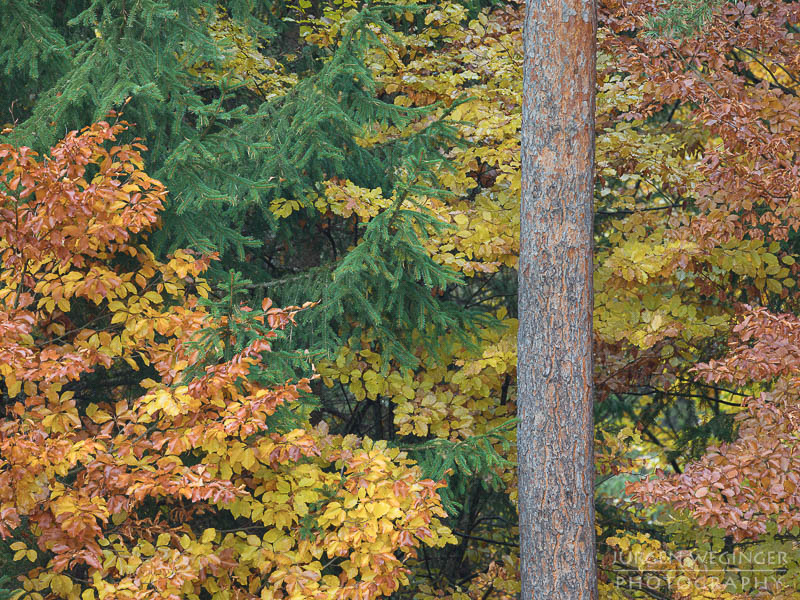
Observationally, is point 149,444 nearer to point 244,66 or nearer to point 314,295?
point 314,295

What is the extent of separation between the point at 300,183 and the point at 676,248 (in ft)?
7.99

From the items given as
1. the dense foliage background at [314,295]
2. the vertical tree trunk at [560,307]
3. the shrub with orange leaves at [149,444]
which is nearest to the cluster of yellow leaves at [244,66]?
the dense foliage background at [314,295]

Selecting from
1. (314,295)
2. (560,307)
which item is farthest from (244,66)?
(560,307)

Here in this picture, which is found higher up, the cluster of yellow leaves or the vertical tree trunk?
the cluster of yellow leaves

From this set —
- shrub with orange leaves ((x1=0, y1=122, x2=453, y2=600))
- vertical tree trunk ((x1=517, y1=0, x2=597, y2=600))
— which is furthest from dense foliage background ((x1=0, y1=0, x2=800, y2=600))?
vertical tree trunk ((x1=517, y1=0, x2=597, y2=600))

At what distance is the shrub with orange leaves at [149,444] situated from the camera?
372 cm

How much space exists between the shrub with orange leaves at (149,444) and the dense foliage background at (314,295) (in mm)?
20

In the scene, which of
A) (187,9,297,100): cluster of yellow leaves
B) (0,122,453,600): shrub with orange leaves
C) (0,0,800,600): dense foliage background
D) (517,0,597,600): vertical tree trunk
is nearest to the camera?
(0,122,453,600): shrub with orange leaves

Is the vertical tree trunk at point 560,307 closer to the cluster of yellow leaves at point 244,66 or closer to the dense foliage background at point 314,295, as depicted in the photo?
the dense foliage background at point 314,295

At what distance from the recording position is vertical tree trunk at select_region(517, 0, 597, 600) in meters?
4.67

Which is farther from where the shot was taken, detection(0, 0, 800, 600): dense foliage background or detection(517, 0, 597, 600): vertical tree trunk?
detection(517, 0, 597, 600): vertical tree trunk

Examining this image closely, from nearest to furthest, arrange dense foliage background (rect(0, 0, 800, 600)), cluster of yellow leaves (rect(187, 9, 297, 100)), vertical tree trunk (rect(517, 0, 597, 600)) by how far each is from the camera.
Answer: dense foliage background (rect(0, 0, 800, 600)) → vertical tree trunk (rect(517, 0, 597, 600)) → cluster of yellow leaves (rect(187, 9, 297, 100))

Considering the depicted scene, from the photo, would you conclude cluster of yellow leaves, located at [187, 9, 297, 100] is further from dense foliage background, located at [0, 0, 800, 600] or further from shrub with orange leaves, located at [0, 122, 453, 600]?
shrub with orange leaves, located at [0, 122, 453, 600]

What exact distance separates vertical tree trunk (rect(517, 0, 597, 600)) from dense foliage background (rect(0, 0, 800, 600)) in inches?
12.5
